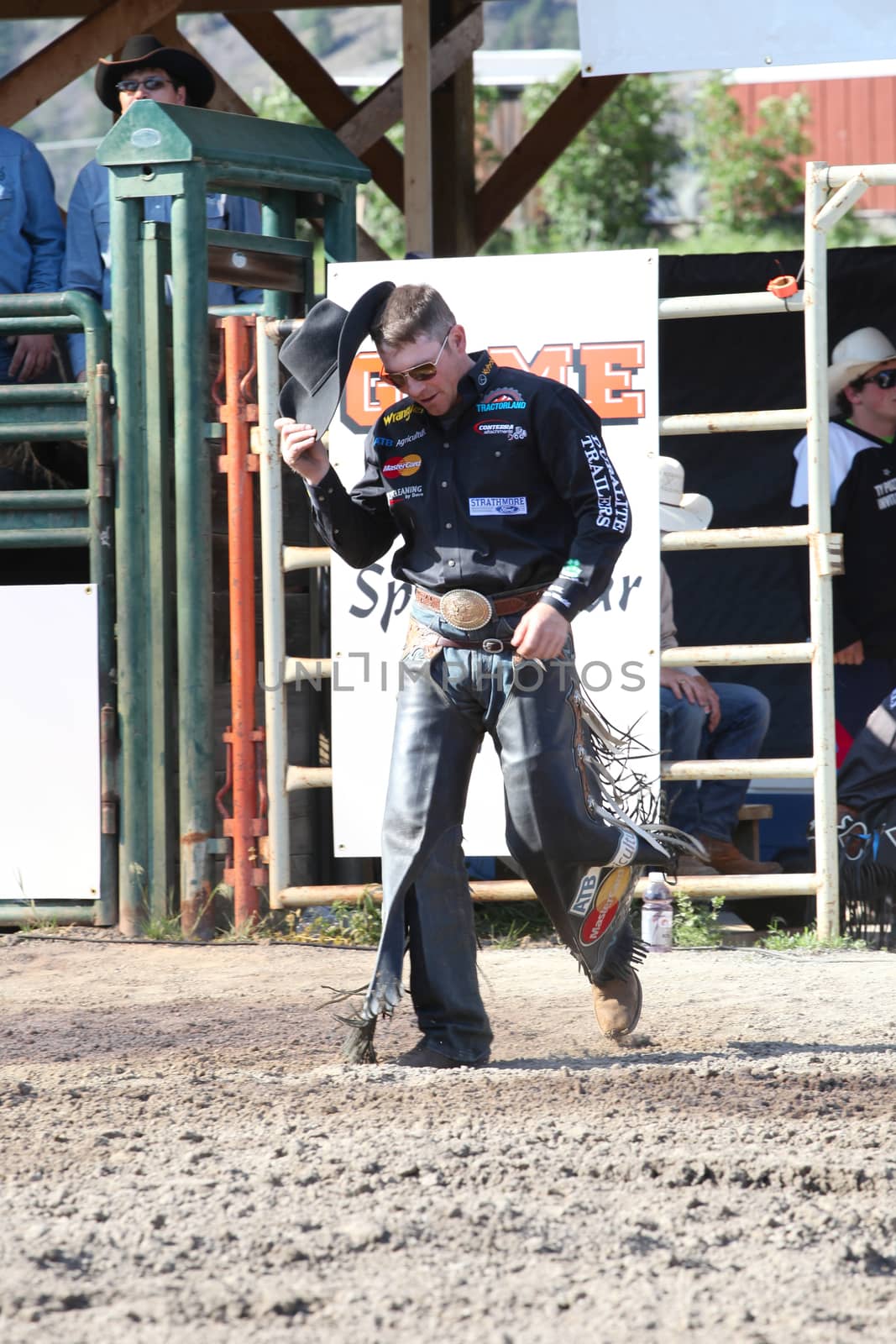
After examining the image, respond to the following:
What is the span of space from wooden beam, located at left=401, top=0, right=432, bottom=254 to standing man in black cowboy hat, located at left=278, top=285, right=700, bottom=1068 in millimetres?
3663

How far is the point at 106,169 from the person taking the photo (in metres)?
7.14

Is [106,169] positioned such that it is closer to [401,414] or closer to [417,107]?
[417,107]

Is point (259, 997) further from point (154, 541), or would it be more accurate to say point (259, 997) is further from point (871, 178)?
point (871, 178)

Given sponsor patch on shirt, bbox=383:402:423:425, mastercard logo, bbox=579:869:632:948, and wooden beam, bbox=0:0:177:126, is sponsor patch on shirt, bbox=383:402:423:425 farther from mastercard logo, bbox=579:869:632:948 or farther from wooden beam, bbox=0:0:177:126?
wooden beam, bbox=0:0:177:126

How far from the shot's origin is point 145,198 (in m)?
6.68

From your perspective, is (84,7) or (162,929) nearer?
(162,929)

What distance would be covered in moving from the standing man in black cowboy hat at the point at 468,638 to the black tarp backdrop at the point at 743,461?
4285mm

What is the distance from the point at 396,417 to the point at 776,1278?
2.47 meters

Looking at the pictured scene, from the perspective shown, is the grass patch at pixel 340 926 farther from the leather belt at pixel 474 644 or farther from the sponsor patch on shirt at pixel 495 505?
the sponsor patch on shirt at pixel 495 505

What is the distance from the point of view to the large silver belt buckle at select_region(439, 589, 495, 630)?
14.7ft

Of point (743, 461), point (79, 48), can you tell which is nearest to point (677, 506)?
point (743, 461)

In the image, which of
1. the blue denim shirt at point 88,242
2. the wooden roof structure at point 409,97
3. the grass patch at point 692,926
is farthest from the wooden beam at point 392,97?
the grass patch at point 692,926

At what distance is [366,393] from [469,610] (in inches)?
83.5

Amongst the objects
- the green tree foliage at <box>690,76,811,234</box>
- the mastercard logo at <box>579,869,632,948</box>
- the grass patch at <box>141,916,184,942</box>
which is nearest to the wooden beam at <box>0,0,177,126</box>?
the grass patch at <box>141,916,184,942</box>
